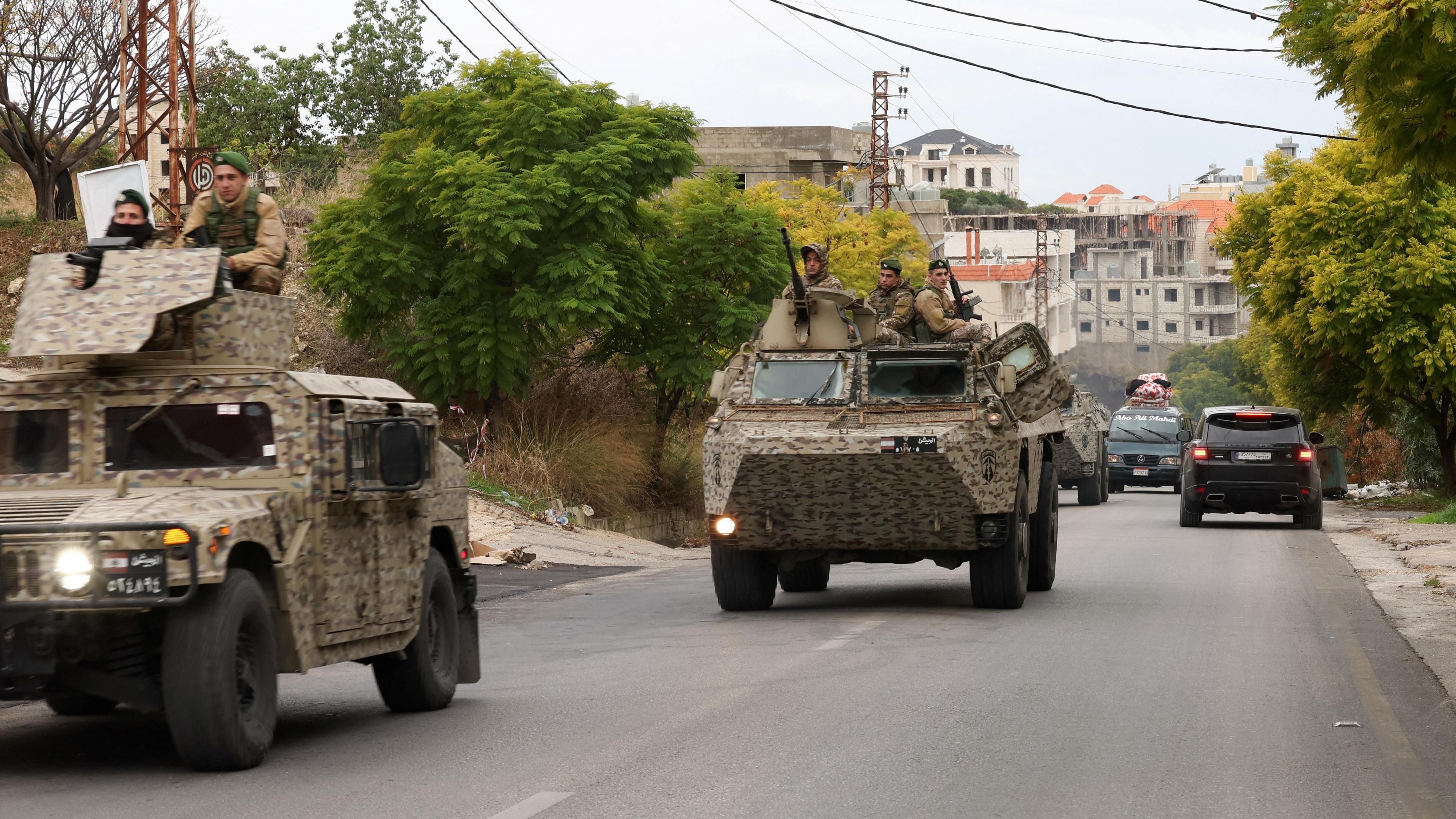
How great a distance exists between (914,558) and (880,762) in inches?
267

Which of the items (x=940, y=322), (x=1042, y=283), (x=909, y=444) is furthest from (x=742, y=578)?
(x=1042, y=283)

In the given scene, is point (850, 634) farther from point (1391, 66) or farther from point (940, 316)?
point (1391, 66)

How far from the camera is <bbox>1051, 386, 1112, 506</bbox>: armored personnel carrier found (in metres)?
32.5

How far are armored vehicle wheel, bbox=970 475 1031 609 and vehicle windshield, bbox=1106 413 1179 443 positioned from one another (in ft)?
82.1

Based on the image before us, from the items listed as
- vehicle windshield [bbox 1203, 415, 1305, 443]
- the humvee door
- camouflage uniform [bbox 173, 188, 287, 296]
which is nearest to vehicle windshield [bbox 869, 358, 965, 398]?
the humvee door

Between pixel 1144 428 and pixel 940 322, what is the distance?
24344mm

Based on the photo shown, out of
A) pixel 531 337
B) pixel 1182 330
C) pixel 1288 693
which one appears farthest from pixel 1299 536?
pixel 1182 330

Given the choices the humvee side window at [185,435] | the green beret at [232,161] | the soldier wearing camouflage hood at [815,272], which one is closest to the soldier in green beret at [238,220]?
the green beret at [232,161]

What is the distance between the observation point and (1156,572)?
723 inches

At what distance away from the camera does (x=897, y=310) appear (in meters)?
16.1

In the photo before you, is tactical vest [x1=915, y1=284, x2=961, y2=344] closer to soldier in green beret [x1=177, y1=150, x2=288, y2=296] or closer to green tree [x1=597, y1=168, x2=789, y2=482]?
soldier in green beret [x1=177, y1=150, x2=288, y2=296]

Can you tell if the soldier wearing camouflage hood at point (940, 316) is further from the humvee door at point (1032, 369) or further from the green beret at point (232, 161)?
the green beret at point (232, 161)

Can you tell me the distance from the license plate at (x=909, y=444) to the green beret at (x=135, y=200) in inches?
243

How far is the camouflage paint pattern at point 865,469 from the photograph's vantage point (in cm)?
1350
